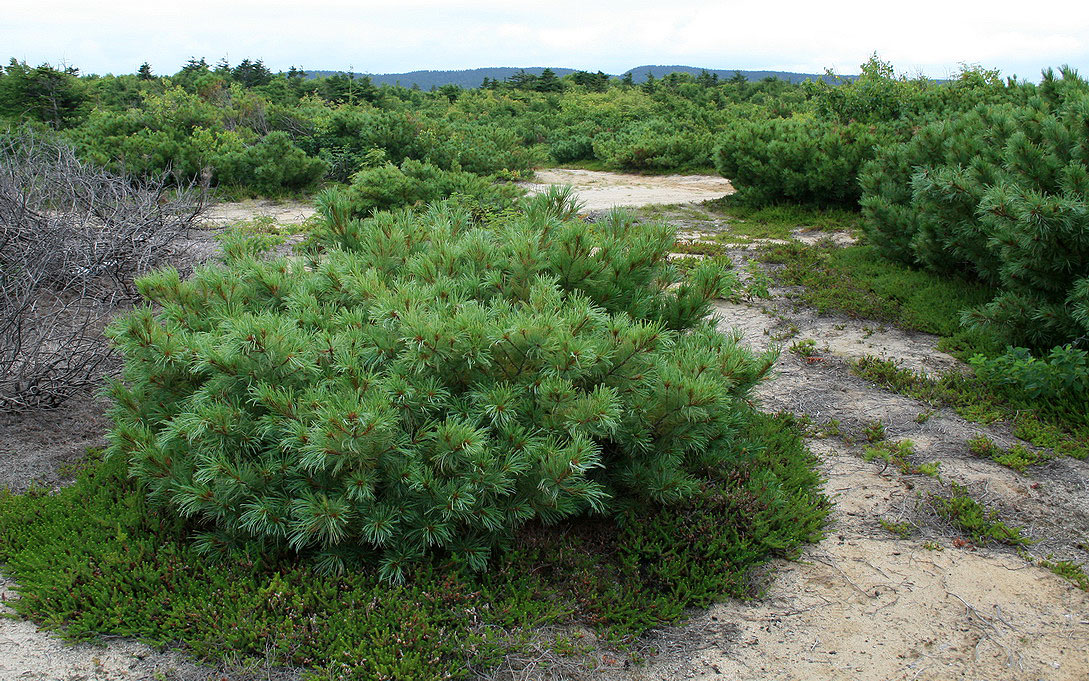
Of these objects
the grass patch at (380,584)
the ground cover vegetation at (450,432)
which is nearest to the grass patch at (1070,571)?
the ground cover vegetation at (450,432)

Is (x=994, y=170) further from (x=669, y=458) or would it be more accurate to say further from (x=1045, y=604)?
(x=669, y=458)

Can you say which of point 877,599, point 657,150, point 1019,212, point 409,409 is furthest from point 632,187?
point 409,409

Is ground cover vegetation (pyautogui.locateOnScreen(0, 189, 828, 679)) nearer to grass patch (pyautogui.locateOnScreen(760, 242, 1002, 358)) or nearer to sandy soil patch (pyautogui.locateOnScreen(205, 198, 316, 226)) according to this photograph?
grass patch (pyautogui.locateOnScreen(760, 242, 1002, 358))

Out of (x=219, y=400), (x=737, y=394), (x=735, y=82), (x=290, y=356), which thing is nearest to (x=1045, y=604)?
(x=737, y=394)

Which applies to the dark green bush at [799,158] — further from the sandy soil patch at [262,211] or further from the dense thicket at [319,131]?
the sandy soil patch at [262,211]

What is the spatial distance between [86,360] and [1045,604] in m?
4.74

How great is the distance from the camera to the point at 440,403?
8.63ft

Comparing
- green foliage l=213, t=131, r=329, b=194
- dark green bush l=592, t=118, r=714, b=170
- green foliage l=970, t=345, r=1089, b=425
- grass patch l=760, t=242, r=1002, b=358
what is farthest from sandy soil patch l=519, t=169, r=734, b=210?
green foliage l=970, t=345, r=1089, b=425

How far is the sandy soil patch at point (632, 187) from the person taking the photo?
1298cm

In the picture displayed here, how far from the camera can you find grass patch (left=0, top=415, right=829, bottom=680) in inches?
97.3

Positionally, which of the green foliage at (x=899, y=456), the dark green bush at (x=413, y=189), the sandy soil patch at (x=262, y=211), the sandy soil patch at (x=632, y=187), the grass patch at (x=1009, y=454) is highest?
the dark green bush at (x=413, y=189)

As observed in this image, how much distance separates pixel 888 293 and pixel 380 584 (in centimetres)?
529

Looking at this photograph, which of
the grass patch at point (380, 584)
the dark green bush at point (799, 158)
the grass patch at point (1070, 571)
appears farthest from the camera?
the dark green bush at point (799, 158)

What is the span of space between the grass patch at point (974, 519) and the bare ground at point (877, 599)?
0.05 meters
